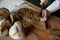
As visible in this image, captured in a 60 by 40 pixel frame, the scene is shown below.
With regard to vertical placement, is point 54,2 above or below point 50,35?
above

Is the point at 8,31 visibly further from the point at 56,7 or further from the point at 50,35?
the point at 56,7

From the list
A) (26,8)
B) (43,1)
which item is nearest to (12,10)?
(26,8)

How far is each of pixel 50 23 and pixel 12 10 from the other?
235mm

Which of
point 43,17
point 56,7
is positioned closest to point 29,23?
point 43,17

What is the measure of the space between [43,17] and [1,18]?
21 cm

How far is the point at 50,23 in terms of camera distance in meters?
0.98

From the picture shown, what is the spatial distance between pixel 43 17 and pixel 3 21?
197 millimetres

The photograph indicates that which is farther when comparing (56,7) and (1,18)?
(56,7)

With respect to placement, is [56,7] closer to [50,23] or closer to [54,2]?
[54,2]

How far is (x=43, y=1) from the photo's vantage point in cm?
102

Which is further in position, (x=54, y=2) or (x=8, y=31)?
(x=54, y=2)

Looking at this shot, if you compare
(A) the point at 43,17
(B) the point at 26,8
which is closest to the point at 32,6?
(B) the point at 26,8

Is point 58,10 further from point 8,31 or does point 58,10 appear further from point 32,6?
point 8,31

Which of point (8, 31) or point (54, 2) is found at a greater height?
point (54, 2)
